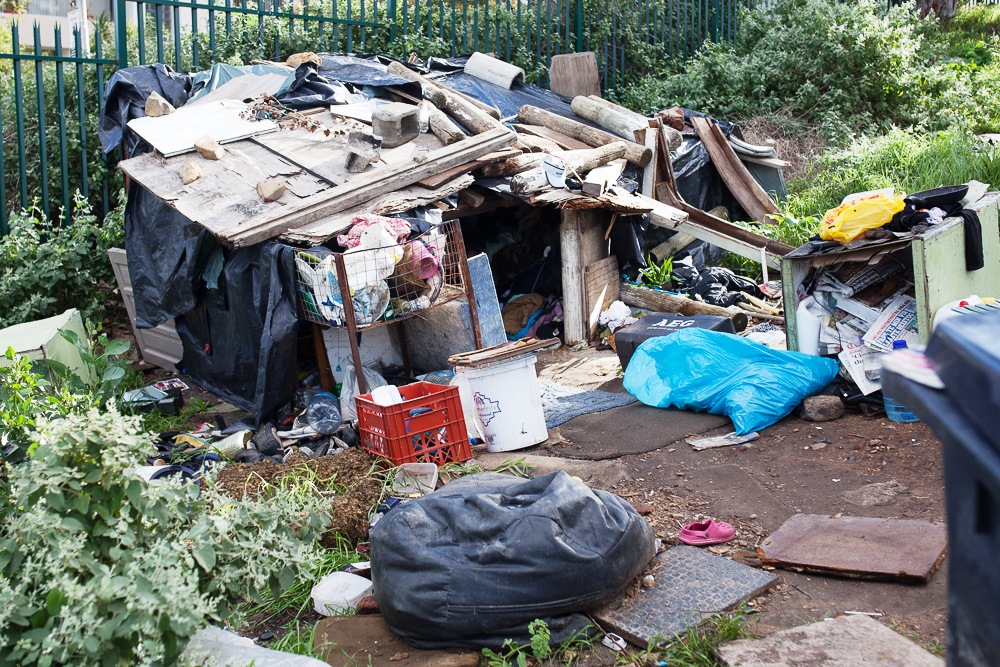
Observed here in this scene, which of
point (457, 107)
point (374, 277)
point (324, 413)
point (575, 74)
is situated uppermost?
point (575, 74)

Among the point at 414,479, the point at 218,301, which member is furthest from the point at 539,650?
the point at 218,301

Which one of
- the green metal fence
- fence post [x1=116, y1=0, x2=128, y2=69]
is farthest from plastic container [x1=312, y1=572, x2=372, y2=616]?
fence post [x1=116, y1=0, x2=128, y2=69]

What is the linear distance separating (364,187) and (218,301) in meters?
1.33

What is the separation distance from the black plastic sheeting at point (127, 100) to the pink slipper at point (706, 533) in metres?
5.38

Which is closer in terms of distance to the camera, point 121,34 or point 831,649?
point 831,649

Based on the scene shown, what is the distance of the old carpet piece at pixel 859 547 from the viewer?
3516 mm

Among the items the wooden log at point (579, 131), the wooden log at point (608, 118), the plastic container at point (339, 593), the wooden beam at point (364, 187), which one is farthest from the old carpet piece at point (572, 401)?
the wooden log at point (608, 118)

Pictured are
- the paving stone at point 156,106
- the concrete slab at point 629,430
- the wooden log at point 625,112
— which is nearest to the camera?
the concrete slab at point 629,430

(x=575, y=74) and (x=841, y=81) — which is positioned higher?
(x=575, y=74)

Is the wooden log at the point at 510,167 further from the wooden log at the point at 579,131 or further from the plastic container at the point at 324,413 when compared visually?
the plastic container at the point at 324,413

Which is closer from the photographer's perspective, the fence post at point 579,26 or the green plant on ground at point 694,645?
the green plant on ground at point 694,645

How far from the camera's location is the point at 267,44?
9484 mm

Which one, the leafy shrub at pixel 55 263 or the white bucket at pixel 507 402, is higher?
the leafy shrub at pixel 55 263

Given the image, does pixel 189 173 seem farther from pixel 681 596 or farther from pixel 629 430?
pixel 681 596
